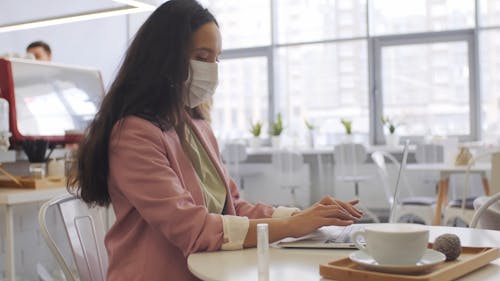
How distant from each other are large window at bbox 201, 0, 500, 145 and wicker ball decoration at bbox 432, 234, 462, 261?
17.2 ft

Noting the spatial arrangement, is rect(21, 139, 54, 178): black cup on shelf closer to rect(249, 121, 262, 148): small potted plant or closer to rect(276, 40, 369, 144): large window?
rect(249, 121, 262, 148): small potted plant

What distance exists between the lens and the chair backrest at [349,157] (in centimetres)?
532

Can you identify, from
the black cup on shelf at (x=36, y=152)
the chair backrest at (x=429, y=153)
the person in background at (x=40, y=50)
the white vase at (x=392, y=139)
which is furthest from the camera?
the white vase at (x=392, y=139)

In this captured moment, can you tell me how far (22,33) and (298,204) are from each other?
10.4ft

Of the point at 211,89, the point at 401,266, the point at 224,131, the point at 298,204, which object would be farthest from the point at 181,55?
the point at 224,131

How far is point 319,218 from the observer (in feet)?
3.69

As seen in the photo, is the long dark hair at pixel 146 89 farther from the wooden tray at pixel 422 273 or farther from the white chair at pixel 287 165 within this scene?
the white chair at pixel 287 165

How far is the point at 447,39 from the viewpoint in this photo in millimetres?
5918

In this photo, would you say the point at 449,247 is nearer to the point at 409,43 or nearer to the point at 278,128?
the point at 278,128

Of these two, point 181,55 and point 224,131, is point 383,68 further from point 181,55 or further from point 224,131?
point 181,55

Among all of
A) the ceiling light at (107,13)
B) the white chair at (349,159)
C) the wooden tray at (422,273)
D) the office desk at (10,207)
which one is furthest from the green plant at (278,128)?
the wooden tray at (422,273)

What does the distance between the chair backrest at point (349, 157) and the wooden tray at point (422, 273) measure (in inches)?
173

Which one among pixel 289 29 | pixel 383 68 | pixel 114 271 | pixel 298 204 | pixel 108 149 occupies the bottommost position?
pixel 298 204

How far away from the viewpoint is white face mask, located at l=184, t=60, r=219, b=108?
51.4 inches
